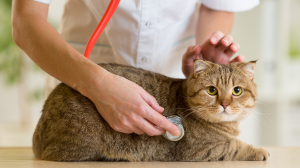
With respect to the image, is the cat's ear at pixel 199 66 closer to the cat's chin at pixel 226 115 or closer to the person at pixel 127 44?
the person at pixel 127 44

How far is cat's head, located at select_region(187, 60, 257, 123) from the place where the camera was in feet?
3.98

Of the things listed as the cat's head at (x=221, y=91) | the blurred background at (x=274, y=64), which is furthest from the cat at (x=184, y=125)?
the blurred background at (x=274, y=64)

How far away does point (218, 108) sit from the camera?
47.0 inches

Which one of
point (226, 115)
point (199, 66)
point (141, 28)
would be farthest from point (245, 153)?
point (141, 28)

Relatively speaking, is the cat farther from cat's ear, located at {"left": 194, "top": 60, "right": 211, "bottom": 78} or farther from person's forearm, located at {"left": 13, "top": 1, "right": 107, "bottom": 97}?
person's forearm, located at {"left": 13, "top": 1, "right": 107, "bottom": 97}

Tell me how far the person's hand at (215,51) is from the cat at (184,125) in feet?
0.32

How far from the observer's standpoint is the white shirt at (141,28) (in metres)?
1.48

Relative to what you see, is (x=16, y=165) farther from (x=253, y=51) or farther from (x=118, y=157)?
(x=253, y=51)

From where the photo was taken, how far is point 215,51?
1425 millimetres

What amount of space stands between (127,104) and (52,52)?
0.37 meters

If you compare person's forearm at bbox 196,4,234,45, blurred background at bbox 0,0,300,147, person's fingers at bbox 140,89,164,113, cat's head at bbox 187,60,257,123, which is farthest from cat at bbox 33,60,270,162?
blurred background at bbox 0,0,300,147

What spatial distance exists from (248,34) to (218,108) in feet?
10.3

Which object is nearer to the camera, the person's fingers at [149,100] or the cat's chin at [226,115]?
the person's fingers at [149,100]

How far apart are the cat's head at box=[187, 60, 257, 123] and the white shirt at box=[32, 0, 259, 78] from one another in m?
0.36
